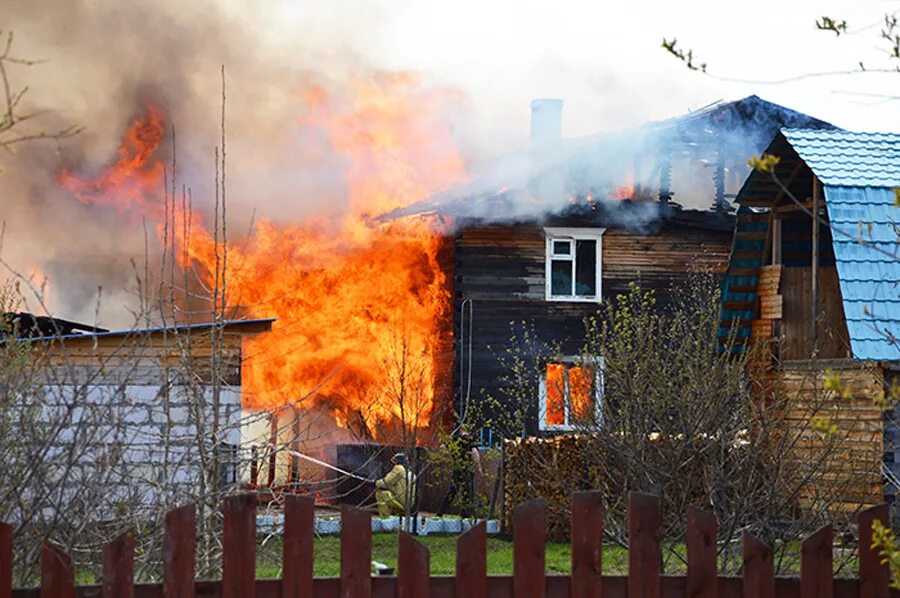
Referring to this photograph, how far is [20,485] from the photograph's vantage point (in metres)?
6.00

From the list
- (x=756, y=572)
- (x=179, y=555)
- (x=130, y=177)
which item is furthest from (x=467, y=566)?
(x=130, y=177)

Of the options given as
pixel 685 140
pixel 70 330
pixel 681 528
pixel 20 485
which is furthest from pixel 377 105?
pixel 20 485

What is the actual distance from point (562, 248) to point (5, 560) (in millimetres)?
28506

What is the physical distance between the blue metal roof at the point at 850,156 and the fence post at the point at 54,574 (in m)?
15.4

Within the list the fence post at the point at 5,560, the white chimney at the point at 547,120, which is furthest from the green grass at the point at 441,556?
the white chimney at the point at 547,120

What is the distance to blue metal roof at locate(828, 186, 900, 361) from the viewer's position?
58.5 feet

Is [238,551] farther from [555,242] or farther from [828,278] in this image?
[555,242]

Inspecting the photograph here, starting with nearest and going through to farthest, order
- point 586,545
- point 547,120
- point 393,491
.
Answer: point 586,545, point 393,491, point 547,120

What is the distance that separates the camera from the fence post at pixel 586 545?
17.1 ft

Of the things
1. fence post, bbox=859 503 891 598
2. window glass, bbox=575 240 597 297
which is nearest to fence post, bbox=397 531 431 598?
fence post, bbox=859 503 891 598

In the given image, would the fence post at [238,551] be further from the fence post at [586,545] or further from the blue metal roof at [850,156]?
the blue metal roof at [850,156]

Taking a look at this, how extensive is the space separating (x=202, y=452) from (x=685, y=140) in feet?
102

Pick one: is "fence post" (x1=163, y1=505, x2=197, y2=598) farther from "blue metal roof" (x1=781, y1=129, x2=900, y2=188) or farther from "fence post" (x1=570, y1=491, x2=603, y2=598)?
"blue metal roof" (x1=781, y1=129, x2=900, y2=188)

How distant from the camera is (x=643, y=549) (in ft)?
17.4
